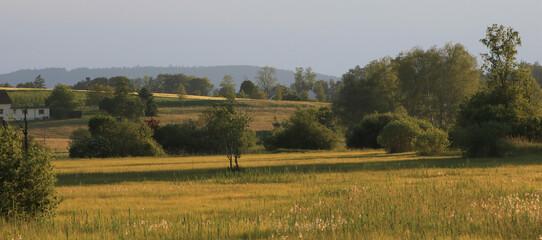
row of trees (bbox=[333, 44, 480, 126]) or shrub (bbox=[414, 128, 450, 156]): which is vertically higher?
row of trees (bbox=[333, 44, 480, 126])

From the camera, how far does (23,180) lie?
594 inches

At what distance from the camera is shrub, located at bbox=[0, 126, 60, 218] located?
1497cm

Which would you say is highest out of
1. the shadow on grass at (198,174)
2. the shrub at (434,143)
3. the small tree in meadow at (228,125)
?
the small tree in meadow at (228,125)

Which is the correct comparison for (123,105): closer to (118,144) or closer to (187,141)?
(187,141)

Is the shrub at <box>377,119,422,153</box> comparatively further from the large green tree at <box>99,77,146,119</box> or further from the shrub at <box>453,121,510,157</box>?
the large green tree at <box>99,77,146,119</box>

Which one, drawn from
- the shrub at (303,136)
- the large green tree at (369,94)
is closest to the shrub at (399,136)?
the shrub at (303,136)

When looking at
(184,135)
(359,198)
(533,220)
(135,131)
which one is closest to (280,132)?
(184,135)

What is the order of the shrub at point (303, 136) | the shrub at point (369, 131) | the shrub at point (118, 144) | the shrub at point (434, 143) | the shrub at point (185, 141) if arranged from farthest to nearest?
the shrub at point (303, 136) → the shrub at point (369, 131) → the shrub at point (185, 141) → the shrub at point (118, 144) → the shrub at point (434, 143)

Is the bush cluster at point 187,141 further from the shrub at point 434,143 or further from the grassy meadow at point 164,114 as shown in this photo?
the grassy meadow at point 164,114

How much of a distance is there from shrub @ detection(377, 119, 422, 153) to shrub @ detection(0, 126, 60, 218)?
46720mm

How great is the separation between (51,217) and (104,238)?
528 centimetres

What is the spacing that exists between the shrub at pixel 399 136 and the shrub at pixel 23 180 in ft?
153

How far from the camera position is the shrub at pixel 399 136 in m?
58.0

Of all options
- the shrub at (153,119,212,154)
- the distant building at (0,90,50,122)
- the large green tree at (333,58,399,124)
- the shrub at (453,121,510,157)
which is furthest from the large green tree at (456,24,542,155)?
the distant building at (0,90,50,122)
